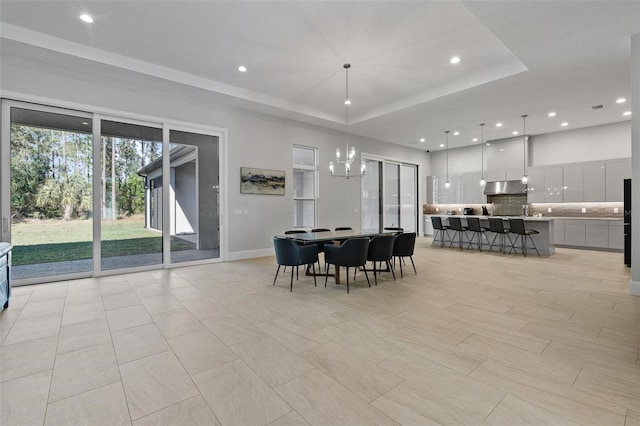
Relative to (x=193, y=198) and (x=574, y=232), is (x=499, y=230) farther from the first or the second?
(x=193, y=198)

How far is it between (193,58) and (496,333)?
5548 mm

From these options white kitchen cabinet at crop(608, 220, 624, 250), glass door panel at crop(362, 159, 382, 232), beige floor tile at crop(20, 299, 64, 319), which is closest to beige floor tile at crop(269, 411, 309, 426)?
beige floor tile at crop(20, 299, 64, 319)

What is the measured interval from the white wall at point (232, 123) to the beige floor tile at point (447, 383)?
16.6ft

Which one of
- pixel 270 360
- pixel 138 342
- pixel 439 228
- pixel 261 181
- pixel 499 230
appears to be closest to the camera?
pixel 270 360

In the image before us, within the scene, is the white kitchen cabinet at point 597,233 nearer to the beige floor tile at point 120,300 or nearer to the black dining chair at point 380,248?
the black dining chair at point 380,248

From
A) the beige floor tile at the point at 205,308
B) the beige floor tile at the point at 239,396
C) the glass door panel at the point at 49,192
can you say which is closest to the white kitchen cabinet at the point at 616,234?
the beige floor tile at the point at 205,308

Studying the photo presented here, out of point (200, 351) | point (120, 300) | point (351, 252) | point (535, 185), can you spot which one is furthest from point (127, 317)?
point (535, 185)

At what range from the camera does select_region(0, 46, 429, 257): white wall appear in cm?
451

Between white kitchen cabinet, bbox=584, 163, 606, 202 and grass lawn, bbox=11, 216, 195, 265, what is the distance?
35.0ft

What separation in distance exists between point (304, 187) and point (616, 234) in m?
8.04

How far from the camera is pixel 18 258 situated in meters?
4.63

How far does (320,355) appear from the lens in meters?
2.42

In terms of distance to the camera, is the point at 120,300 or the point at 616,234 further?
the point at 616,234

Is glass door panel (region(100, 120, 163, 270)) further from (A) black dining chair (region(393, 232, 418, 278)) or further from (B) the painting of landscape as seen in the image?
(A) black dining chair (region(393, 232, 418, 278))
